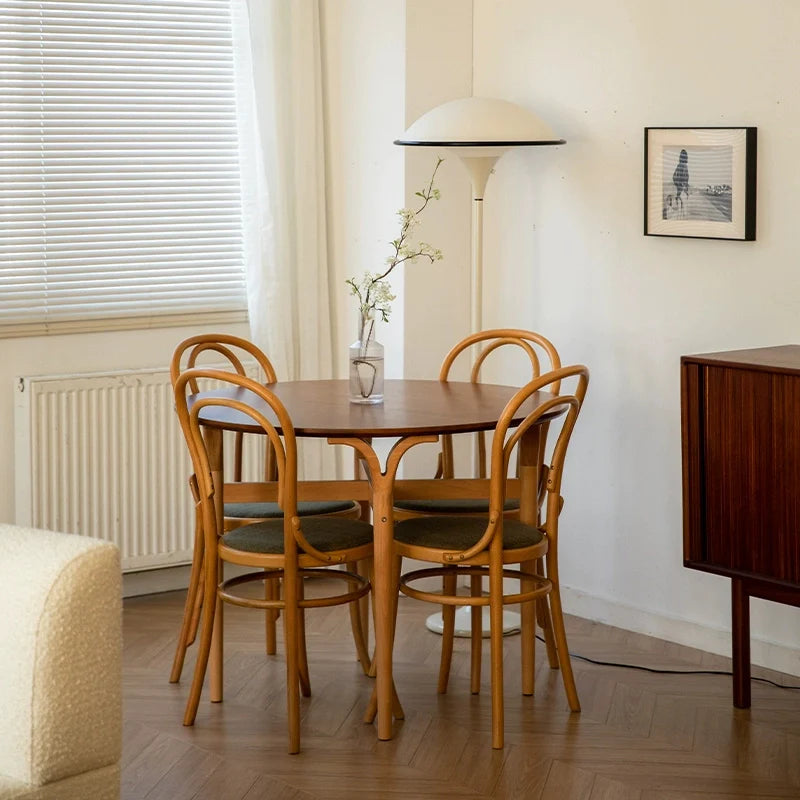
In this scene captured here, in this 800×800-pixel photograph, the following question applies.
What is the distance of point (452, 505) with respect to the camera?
3865 millimetres

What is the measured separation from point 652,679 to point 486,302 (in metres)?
1.58

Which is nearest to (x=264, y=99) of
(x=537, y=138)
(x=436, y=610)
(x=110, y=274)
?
(x=110, y=274)

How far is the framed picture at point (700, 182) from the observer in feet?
12.9

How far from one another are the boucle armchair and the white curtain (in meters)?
2.92

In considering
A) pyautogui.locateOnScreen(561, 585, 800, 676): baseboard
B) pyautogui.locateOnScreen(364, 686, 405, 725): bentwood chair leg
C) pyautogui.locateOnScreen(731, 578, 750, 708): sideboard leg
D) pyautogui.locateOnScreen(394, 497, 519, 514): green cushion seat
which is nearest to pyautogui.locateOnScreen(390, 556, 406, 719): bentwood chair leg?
pyautogui.locateOnScreen(364, 686, 405, 725): bentwood chair leg

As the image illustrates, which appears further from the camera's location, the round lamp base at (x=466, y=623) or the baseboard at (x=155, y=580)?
the baseboard at (x=155, y=580)

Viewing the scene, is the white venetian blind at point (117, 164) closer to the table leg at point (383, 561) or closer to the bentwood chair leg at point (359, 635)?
the bentwood chair leg at point (359, 635)

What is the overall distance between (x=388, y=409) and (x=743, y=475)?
948 millimetres

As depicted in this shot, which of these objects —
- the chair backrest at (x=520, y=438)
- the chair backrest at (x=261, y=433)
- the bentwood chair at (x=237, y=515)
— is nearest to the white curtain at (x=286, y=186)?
the bentwood chair at (x=237, y=515)

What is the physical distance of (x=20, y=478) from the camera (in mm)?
4570

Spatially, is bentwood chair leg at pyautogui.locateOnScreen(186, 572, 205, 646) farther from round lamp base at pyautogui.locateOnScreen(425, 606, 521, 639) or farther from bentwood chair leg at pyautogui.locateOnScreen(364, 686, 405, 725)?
round lamp base at pyautogui.locateOnScreen(425, 606, 521, 639)

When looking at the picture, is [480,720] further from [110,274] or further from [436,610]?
[110,274]

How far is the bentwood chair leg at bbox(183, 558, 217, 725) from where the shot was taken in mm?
3531

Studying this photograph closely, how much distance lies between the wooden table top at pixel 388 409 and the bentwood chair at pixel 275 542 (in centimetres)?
6
